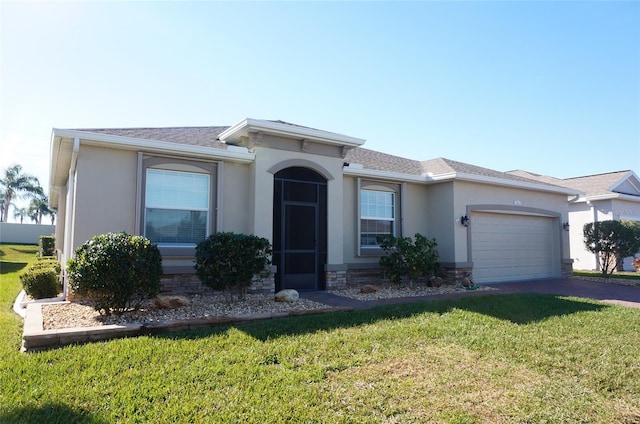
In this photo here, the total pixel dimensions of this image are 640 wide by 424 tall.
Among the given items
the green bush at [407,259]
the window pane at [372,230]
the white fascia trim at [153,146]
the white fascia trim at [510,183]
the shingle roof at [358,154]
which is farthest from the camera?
the white fascia trim at [510,183]

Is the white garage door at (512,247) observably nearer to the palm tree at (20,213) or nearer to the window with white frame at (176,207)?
the window with white frame at (176,207)

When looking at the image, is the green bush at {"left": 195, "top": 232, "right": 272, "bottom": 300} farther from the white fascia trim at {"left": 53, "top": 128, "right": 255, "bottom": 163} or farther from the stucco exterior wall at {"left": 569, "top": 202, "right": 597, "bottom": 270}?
the stucco exterior wall at {"left": 569, "top": 202, "right": 597, "bottom": 270}

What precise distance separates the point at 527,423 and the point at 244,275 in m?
5.52

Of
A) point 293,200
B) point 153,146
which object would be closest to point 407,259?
point 293,200

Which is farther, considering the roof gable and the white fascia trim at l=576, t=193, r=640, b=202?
the roof gable

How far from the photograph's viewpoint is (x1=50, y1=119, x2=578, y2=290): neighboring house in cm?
870

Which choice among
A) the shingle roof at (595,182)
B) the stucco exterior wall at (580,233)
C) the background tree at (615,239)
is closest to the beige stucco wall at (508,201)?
the background tree at (615,239)

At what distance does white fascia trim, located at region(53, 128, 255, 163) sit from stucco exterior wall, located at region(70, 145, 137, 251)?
25 centimetres

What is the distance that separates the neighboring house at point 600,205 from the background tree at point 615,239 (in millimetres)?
3791

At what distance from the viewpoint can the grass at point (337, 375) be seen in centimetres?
365

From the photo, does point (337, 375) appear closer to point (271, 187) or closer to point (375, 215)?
point (271, 187)

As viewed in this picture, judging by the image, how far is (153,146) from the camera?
879cm

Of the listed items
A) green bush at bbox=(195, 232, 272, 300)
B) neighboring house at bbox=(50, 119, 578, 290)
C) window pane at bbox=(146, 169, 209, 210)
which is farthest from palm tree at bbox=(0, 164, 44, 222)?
green bush at bbox=(195, 232, 272, 300)

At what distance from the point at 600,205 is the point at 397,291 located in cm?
1478
